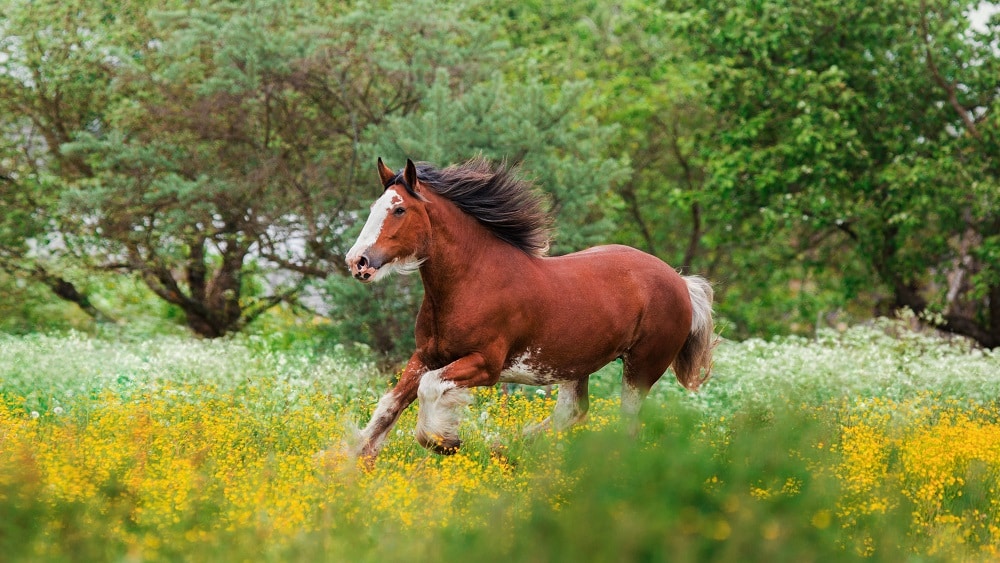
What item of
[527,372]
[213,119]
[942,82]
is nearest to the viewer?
[527,372]

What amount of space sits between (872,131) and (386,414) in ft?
39.3

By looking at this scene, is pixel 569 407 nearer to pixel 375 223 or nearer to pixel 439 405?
pixel 439 405

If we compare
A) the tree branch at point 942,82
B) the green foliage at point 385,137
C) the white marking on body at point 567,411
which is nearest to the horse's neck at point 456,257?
the white marking on body at point 567,411

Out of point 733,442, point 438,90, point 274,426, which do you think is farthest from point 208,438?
point 438,90

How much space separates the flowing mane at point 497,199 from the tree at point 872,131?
9.01m

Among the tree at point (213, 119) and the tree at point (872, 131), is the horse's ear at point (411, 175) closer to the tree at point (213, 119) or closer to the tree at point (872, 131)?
the tree at point (213, 119)

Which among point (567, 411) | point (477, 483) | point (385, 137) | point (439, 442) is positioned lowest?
point (567, 411)

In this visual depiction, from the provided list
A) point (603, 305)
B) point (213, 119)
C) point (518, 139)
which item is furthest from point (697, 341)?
point (213, 119)

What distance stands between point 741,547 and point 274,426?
14.5ft

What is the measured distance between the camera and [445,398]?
246 inches

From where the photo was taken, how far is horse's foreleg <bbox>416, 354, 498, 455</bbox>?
6238mm

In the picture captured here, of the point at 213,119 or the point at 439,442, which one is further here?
the point at 213,119

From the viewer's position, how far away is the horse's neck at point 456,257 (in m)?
6.48

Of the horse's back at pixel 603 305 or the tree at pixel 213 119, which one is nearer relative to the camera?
the horse's back at pixel 603 305
